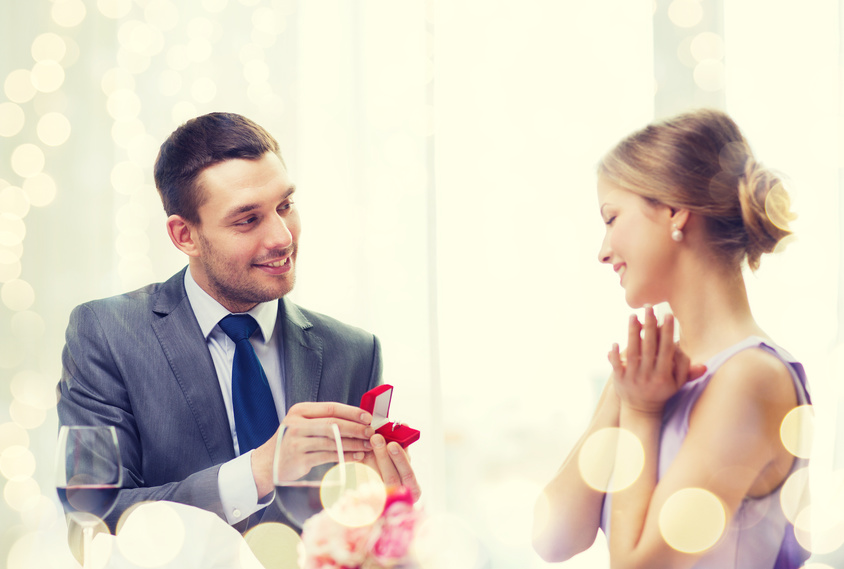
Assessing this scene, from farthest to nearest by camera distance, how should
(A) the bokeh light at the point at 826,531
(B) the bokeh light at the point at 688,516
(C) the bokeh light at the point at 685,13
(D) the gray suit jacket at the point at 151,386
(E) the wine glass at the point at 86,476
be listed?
(C) the bokeh light at the point at 685,13
(A) the bokeh light at the point at 826,531
(D) the gray suit jacket at the point at 151,386
(B) the bokeh light at the point at 688,516
(E) the wine glass at the point at 86,476

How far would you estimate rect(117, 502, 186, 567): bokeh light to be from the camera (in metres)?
0.87

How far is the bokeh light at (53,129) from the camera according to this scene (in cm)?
196

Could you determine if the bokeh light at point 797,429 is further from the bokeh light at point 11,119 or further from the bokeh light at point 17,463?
the bokeh light at point 11,119

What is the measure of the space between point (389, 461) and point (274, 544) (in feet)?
1.14

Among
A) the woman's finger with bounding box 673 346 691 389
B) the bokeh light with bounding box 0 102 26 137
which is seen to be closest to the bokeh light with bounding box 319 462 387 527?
the woman's finger with bounding box 673 346 691 389

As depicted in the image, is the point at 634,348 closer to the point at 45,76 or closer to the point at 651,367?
the point at 651,367

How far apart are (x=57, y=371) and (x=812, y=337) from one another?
7.08ft

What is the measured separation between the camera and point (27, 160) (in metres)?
1.95

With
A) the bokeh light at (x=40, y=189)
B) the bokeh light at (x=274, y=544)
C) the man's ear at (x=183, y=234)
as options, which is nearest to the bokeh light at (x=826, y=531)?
the bokeh light at (x=274, y=544)

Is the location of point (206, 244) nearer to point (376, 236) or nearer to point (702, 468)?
point (376, 236)

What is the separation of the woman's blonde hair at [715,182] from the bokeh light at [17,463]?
5.99 ft

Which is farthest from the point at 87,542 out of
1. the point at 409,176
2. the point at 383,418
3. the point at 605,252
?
the point at 409,176

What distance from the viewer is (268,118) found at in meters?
2.03

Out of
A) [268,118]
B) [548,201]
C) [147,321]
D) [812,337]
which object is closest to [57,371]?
[147,321]
